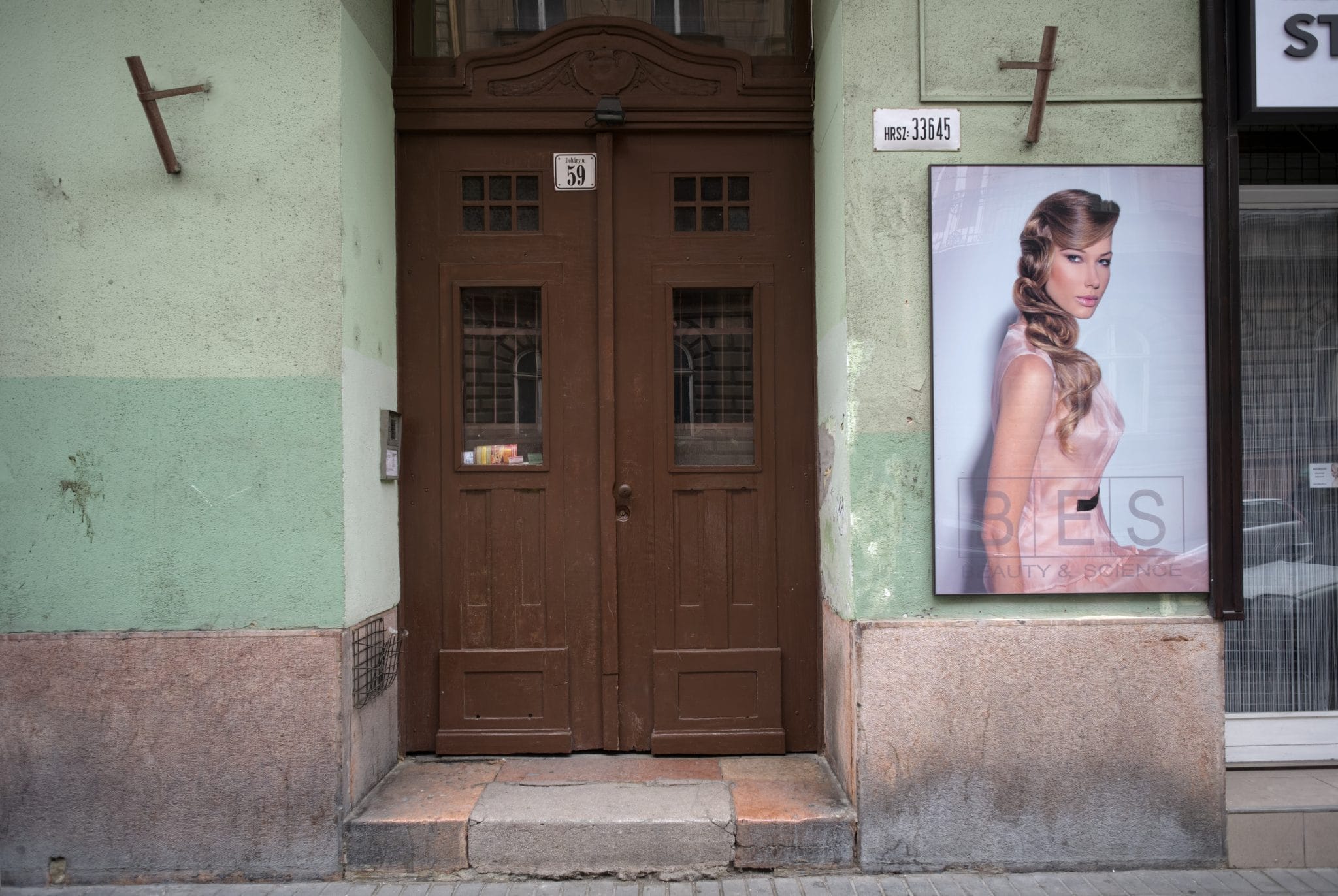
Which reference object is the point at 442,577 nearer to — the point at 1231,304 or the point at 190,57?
the point at 190,57

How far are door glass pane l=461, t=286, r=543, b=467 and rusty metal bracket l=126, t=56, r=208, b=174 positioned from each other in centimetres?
139

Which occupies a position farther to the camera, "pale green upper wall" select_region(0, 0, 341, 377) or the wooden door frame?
the wooden door frame

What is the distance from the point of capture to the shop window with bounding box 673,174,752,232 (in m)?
4.59

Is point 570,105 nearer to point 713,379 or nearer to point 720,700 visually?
point 713,379

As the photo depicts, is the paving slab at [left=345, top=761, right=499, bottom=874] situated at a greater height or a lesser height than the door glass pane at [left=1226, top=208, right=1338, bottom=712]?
lesser

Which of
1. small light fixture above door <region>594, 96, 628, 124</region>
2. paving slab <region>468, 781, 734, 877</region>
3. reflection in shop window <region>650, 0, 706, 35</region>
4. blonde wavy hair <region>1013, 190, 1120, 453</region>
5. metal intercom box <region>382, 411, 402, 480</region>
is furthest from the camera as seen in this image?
reflection in shop window <region>650, 0, 706, 35</region>

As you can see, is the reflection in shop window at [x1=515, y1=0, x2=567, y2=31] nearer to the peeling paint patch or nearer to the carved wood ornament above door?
the carved wood ornament above door

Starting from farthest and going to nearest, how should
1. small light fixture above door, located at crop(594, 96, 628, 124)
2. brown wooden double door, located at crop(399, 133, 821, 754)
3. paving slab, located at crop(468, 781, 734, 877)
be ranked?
1. brown wooden double door, located at crop(399, 133, 821, 754)
2. small light fixture above door, located at crop(594, 96, 628, 124)
3. paving slab, located at crop(468, 781, 734, 877)

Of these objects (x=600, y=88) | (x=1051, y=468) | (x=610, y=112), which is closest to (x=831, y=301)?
(x=1051, y=468)

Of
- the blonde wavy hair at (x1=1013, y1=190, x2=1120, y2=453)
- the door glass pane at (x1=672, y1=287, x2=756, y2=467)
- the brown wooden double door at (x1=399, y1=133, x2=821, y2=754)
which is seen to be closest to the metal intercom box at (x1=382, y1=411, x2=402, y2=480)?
the brown wooden double door at (x1=399, y1=133, x2=821, y2=754)

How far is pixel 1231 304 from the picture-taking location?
3.93 meters

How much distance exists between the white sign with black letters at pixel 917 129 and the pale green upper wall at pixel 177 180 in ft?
7.75

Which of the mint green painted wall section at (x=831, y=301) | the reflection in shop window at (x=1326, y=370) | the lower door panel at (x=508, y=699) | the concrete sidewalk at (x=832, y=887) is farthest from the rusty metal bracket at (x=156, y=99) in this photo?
the reflection in shop window at (x=1326, y=370)

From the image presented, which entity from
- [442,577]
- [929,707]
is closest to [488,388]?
[442,577]
